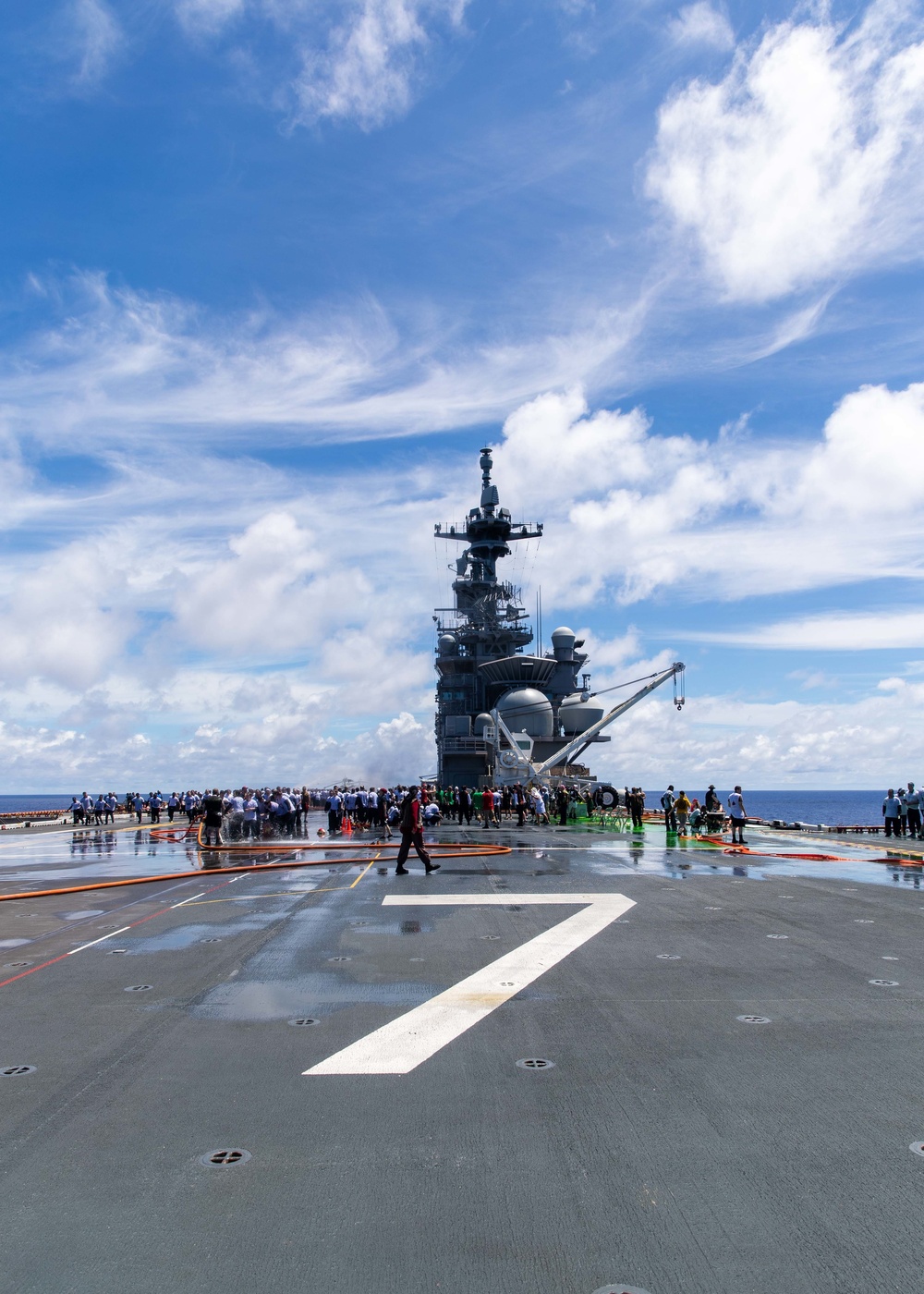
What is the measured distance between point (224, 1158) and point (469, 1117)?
1459 mm

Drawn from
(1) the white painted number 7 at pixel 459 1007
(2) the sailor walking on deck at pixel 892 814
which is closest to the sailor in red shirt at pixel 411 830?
(1) the white painted number 7 at pixel 459 1007

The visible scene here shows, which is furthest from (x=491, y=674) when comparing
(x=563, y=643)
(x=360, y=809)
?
(x=360, y=809)

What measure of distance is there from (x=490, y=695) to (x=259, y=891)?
53.9 metres

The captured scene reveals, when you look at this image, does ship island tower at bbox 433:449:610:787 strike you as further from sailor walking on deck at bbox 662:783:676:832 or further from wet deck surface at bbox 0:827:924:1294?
wet deck surface at bbox 0:827:924:1294

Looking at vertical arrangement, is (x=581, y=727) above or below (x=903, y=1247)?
above

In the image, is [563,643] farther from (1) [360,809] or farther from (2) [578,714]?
(1) [360,809]

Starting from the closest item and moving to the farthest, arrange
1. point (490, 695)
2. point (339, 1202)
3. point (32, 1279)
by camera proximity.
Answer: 1. point (32, 1279)
2. point (339, 1202)
3. point (490, 695)

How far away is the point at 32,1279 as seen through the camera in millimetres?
3691

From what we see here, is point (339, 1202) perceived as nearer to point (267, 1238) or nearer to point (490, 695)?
point (267, 1238)

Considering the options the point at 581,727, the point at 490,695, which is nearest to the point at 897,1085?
the point at 581,727

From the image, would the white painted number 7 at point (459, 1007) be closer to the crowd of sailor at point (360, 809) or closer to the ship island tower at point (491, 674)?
the crowd of sailor at point (360, 809)

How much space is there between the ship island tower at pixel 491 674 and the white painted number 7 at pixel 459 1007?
41770mm

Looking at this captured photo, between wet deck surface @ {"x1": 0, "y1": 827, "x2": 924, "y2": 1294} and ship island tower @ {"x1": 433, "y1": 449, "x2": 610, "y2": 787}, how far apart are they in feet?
143

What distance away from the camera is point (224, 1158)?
4793mm
